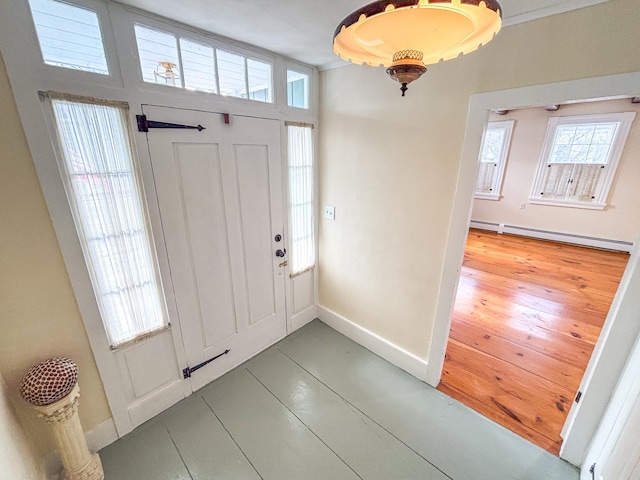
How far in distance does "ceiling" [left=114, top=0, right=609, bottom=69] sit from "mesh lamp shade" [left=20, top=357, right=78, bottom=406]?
172 centimetres

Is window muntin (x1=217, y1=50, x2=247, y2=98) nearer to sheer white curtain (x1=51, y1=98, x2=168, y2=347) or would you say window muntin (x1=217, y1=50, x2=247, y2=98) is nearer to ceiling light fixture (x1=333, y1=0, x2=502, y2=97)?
sheer white curtain (x1=51, y1=98, x2=168, y2=347)

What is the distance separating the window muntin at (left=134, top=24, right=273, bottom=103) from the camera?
1408 millimetres

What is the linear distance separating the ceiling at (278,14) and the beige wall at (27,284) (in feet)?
2.55

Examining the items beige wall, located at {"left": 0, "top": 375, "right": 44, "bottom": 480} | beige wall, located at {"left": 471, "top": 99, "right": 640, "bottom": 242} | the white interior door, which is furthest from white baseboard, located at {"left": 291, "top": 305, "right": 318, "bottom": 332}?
beige wall, located at {"left": 471, "top": 99, "right": 640, "bottom": 242}

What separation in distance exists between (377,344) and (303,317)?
2.56 ft

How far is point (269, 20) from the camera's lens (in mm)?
1402

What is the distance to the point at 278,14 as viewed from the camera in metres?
1.34

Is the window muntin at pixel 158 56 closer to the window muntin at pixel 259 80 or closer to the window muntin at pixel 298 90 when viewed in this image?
the window muntin at pixel 259 80

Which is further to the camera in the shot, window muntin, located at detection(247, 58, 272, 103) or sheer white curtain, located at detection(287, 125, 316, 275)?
sheer white curtain, located at detection(287, 125, 316, 275)

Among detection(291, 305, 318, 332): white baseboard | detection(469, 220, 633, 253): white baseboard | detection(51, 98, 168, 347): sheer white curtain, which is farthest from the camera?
detection(469, 220, 633, 253): white baseboard

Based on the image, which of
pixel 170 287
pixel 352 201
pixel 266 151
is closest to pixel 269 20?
pixel 266 151

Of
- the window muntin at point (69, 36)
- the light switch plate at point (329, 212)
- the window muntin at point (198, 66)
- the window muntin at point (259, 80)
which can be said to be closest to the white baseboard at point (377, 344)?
the light switch plate at point (329, 212)

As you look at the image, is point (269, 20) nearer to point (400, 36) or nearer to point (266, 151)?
point (266, 151)

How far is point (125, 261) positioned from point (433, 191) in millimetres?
1893
